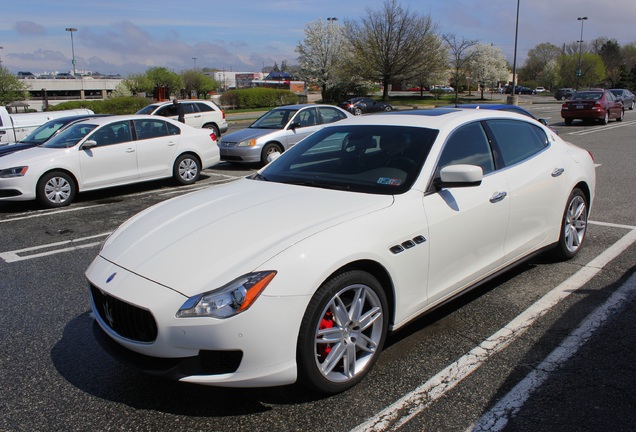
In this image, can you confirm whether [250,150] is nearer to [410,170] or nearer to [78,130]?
[78,130]

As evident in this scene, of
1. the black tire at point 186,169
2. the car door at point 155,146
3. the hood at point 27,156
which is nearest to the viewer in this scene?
the hood at point 27,156

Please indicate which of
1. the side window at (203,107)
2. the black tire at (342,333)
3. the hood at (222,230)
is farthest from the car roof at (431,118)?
the side window at (203,107)

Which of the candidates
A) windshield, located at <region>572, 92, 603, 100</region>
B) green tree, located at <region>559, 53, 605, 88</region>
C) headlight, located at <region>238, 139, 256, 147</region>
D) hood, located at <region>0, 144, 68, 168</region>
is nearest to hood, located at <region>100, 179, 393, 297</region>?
hood, located at <region>0, 144, 68, 168</region>

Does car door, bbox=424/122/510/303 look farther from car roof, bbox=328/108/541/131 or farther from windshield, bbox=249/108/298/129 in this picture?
windshield, bbox=249/108/298/129

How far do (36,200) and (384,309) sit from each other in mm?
7942

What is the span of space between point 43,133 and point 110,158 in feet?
8.37

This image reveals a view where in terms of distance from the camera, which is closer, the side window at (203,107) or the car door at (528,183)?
the car door at (528,183)

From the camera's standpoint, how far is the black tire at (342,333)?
2.89 meters

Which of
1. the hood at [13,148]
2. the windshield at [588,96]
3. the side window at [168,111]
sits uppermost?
the windshield at [588,96]

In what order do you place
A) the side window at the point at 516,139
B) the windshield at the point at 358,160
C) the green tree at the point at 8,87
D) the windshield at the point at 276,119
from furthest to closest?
the green tree at the point at 8,87
the windshield at the point at 276,119
the side window at the point at 516,139
the windshield at the point at 358,160

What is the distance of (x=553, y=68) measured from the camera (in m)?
101

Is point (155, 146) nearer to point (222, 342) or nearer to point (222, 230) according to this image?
point (222, 230)

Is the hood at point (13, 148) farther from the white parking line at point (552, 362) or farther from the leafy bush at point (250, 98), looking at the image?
the leafy bush at point (250, 98)


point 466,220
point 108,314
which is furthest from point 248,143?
point 108,314
